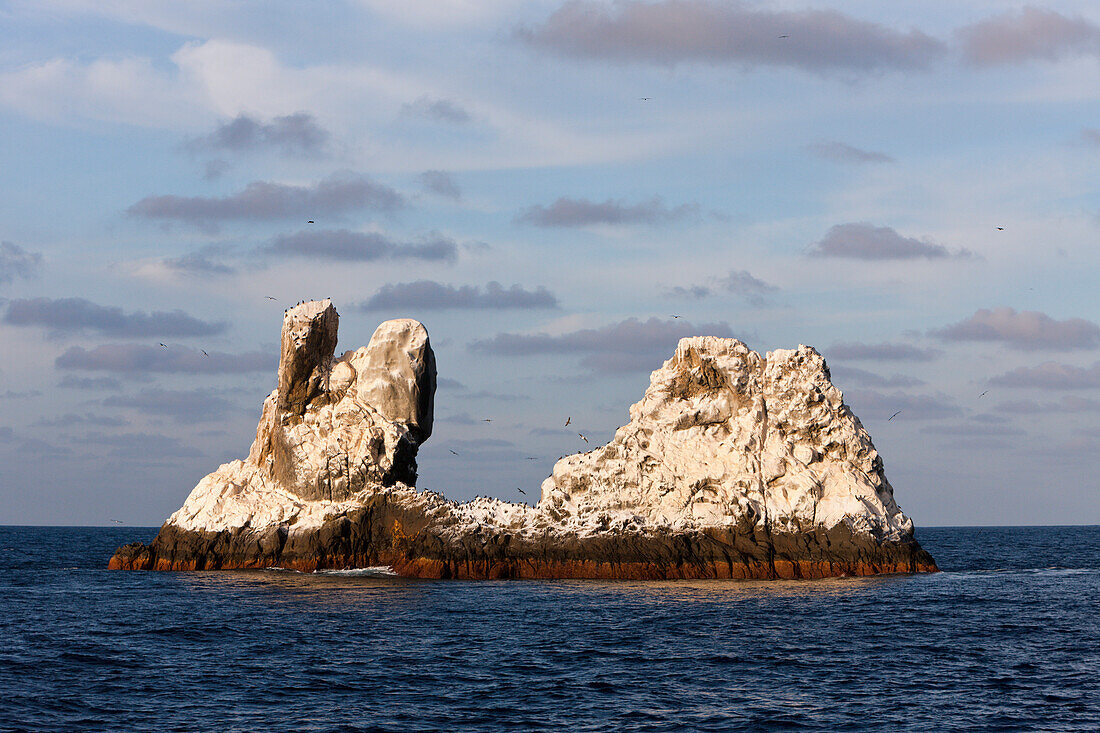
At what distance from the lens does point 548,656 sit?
Answer: 1660 inches

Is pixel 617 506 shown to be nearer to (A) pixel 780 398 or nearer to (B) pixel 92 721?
(A) pixel 780 398

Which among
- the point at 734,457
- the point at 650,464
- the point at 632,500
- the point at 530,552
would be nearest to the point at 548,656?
the point at 530,552

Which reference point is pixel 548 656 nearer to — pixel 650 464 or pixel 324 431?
pixel 650 464

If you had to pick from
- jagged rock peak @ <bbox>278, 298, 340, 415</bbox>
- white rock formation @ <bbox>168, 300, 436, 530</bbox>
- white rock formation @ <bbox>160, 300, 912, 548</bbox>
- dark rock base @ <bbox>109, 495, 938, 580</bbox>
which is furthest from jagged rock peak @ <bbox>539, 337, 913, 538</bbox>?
jagged rock peak @ <bbox>278, 298, 340, 415</bbox>

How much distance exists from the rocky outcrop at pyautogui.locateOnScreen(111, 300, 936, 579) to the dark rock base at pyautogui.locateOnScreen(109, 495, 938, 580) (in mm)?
88

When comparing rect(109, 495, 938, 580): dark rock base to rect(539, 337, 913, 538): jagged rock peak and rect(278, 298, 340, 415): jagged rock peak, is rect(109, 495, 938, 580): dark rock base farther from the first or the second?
rect(278, 298, 340, 415): jagged rock peak

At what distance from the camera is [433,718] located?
3259 cm

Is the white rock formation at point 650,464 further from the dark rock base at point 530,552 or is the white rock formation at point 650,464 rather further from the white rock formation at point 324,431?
the dark rock base at point 530,552

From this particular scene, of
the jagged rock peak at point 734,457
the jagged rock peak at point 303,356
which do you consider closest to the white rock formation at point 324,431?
the jagged rock peak at point 303,356

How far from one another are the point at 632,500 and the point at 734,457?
6.72 metres

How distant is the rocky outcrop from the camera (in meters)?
68.3

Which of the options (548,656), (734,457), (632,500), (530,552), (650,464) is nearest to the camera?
(548,656)

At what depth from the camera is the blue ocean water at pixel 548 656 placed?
3288 cm

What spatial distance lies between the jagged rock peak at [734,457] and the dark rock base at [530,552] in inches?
44.6
